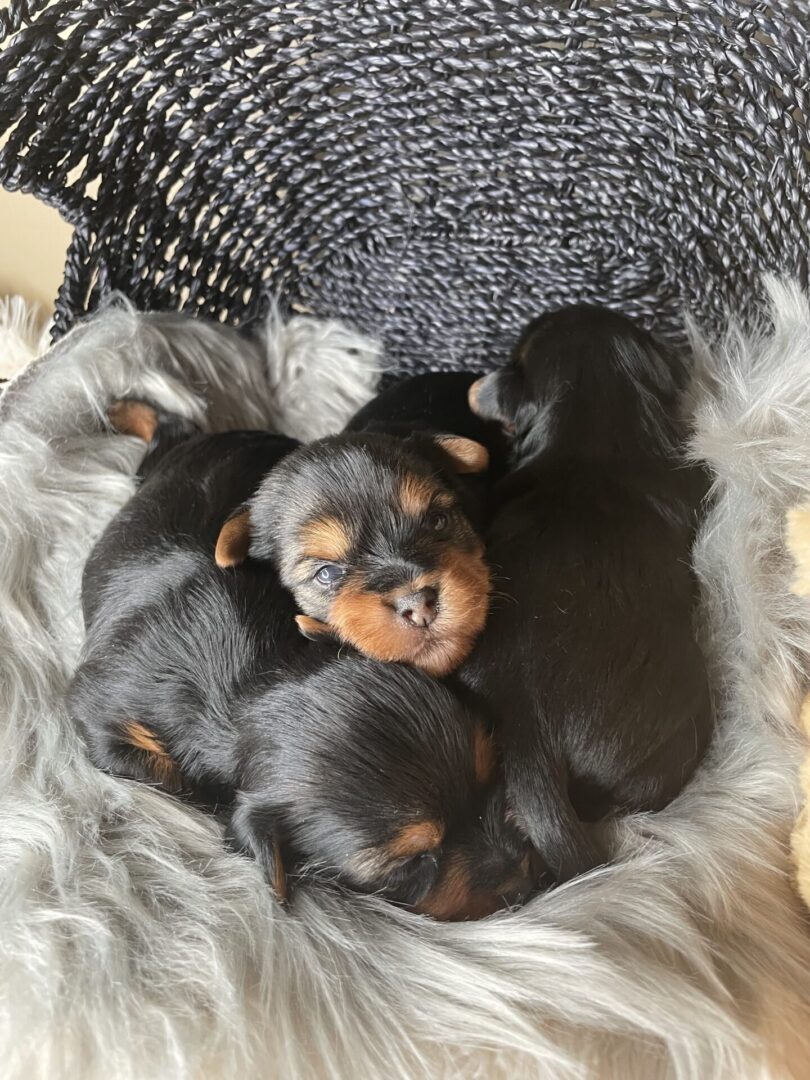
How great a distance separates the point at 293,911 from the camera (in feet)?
2.91

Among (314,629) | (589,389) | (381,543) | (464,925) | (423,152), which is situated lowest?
→ (464,925)

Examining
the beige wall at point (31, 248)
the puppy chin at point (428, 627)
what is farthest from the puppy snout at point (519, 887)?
the beige wall at point (31, 248)

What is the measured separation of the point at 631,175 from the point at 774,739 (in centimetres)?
78

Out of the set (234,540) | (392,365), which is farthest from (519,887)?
(392,365)

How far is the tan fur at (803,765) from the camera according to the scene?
0.86 metres

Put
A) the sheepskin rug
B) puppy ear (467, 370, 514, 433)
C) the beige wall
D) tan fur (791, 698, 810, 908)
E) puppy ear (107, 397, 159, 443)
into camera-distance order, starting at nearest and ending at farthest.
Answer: the sheepskin rug
tan fur (791, 698, 810, 908)
puppy ear (467, 370, 514, 433)
puppy ear (107, 397, 159, 443)
the beige wall

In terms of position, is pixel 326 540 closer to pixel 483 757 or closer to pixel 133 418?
pixel 483 757

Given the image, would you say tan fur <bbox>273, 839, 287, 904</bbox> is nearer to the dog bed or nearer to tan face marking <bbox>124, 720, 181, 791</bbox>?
the dog bed

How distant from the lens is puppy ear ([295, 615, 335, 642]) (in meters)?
0.98

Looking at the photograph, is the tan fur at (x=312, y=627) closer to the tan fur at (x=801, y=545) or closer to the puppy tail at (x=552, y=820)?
the puppy tail at (x=552, y=820)

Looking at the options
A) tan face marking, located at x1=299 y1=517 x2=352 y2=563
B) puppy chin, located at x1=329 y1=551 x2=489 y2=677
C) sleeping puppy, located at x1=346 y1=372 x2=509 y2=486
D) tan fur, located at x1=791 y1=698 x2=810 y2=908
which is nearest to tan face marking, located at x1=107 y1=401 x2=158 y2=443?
sleeping puppy, located at x1=346 y1=372 x2=509 y2=486

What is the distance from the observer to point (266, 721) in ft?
3.13

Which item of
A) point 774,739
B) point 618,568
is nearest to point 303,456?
point 618,568

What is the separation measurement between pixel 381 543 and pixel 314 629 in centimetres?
13
